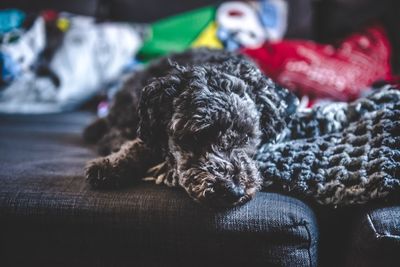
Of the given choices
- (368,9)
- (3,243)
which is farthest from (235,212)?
(368,9)

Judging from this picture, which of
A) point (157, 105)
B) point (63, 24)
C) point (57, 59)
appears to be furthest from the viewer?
point (63, 24)

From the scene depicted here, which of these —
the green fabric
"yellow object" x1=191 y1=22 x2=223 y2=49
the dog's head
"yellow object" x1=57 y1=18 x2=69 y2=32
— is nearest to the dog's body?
the dog's head

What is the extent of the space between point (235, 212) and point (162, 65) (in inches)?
40.3

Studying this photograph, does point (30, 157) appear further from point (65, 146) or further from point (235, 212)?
point (235, 212)

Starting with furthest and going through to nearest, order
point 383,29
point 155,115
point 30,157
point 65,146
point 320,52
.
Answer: point 383,29 → point 320,52 → point 65,146 → point 30,157 → point 155,115

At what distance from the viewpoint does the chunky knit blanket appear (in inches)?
45.0

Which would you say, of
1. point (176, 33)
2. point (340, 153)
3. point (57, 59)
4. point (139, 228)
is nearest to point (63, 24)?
point (57, 59)

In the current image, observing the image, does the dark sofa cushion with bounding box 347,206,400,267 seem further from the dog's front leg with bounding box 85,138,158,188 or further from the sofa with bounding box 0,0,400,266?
the dog's front leg with bounding box 85,138,158,188

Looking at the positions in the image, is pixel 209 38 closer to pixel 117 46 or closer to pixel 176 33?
pixel 176 33

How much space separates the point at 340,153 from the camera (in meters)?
1.27

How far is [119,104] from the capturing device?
2.01m

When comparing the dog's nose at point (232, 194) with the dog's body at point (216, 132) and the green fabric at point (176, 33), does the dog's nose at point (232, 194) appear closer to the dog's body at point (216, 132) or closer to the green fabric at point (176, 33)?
the dog's body at point (216, 132)

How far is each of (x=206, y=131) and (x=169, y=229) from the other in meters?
0.35

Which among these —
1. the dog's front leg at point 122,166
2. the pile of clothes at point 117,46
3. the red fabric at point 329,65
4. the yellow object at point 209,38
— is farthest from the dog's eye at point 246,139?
the yellow object at point 209,38
